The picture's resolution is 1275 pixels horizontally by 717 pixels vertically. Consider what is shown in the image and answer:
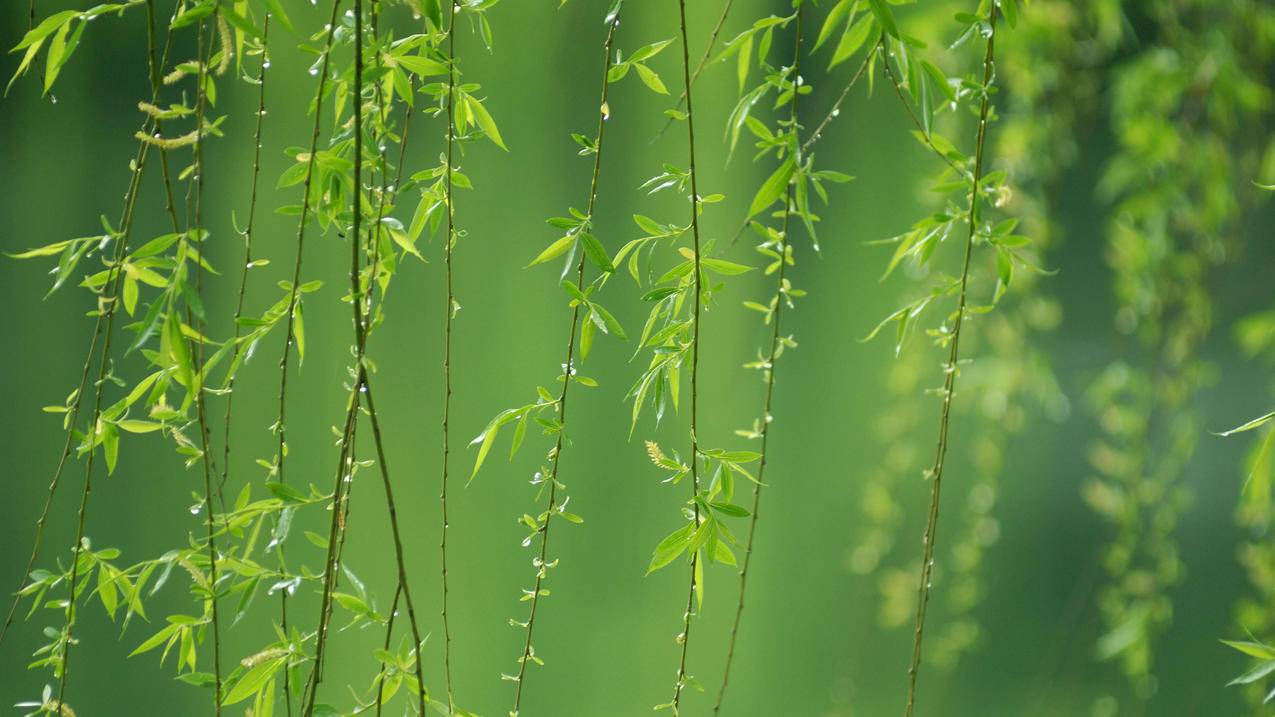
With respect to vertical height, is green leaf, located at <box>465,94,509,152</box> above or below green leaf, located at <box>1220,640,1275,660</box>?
above

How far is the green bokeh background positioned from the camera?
210cm

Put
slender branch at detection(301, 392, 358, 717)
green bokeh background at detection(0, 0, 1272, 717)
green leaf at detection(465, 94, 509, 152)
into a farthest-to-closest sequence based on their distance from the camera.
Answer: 1. green bokeh background at detection(0, 0, 1272, 717)
2. green leaf at detection(465, 94, 509, 152)
3. slender branch at detection(301, 392, 358, 717)

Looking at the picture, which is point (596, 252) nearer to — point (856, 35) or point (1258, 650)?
point (856, 35)

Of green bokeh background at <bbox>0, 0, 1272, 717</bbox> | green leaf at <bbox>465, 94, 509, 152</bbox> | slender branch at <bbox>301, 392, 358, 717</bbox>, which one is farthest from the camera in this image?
green bokeh background at <bbox>0, 0, 1272, 717</bbox>

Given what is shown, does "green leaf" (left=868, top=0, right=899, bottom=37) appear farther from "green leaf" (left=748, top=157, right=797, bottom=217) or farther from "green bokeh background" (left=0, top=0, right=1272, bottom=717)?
"green bokeh background" (left=0, top=0, right=1272, bottom=717)

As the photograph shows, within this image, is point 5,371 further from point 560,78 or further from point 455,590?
point 560,78

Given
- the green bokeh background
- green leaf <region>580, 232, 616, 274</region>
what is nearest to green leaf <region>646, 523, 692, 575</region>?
green leaf <region>580, 232, 616, 274</region>

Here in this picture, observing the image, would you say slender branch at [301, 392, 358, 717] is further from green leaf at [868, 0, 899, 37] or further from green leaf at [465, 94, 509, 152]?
green leaf at [868, 0, 899, 37]

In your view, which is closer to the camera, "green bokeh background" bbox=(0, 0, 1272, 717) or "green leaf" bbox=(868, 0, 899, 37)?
"green leaf" bbox=(868, 0, 899, 37)

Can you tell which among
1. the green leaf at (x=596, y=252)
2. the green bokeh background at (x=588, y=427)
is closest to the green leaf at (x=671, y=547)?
the green leaf at (x=596, y=252)

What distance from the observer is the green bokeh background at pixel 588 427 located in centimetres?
210

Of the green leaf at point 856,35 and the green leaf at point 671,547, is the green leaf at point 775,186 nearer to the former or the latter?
the green leaf at point 856,35

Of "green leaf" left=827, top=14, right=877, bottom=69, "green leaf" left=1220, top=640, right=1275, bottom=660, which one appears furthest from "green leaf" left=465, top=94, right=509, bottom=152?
"green leaf" left=1220, top=640, right=1275, bottom=660

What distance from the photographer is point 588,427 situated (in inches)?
89.5
